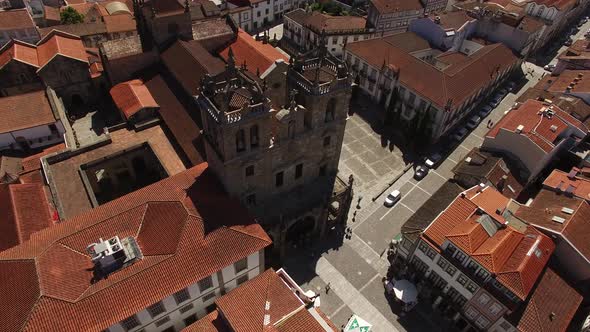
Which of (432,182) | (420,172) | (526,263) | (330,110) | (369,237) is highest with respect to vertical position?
(330,110)

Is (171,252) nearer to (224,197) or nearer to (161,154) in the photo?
(224,197)

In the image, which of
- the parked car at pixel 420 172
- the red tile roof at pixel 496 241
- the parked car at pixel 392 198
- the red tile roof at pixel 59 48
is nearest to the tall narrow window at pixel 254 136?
the red tile roof at pixel 496 241

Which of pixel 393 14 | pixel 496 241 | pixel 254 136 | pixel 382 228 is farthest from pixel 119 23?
pixel 496 241

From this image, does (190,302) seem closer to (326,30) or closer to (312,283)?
(312,283)

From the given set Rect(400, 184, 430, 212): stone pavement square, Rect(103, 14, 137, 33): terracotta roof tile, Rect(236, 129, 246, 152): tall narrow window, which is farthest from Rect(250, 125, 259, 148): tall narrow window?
Rect(103, 14, 137, 33): terracotta roof tile

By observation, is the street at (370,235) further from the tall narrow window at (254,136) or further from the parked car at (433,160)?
the tall narrow window at (254,136)

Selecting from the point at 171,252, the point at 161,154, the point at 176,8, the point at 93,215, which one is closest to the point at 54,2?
the point at 176,8

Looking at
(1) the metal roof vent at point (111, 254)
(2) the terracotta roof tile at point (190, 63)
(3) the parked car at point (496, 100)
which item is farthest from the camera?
(3) the parked car at point (496, 100)
